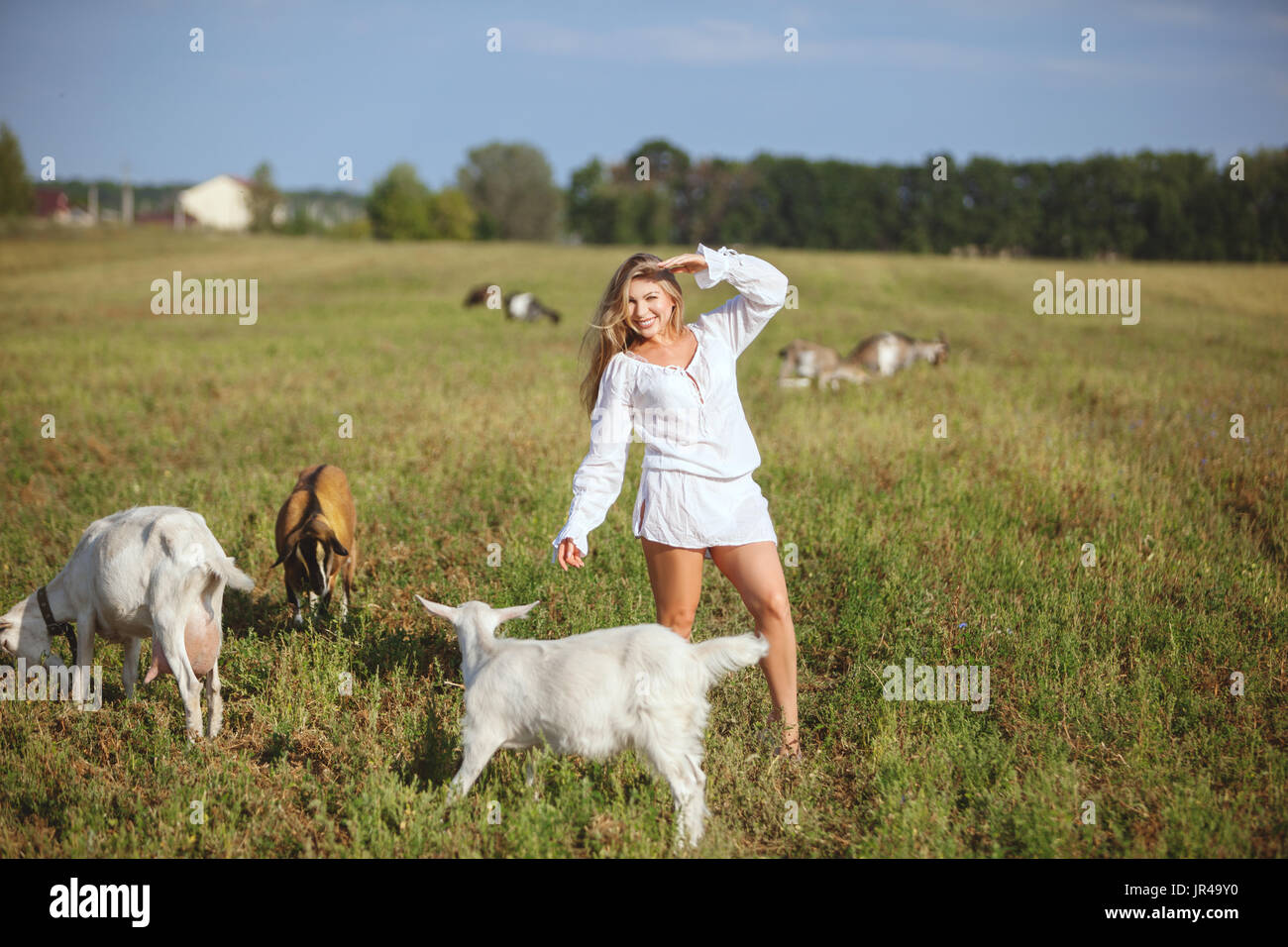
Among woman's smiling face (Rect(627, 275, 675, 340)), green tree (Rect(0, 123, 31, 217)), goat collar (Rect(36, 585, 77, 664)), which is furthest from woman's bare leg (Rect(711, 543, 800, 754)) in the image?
green tree (Rect(0, 123, 31, 217))

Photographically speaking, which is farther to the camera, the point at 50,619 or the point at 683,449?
the point at 50,619

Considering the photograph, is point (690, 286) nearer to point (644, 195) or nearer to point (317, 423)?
point (317, 423)

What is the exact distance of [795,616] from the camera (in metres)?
5.68

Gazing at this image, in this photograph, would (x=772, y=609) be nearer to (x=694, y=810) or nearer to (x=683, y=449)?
(x=683, y=449)

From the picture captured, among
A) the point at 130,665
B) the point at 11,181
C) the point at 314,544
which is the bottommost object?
the point at 130,665

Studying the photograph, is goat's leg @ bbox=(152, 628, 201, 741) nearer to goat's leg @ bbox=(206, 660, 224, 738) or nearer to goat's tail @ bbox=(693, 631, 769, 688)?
goat's leg @ bbox=(206, 660, 224, 738)

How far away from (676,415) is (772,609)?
1.05m

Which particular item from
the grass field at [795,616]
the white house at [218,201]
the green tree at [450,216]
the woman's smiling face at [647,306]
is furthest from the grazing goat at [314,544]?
the white house at [218,201]

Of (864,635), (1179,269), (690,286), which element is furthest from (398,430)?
(1179,269)

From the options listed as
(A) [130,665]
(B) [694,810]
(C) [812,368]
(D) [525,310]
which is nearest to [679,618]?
(B) [694,810]

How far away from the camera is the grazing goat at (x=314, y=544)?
573 cm

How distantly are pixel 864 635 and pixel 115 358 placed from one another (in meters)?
15.7

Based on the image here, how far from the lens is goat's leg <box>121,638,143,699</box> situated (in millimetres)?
5000
